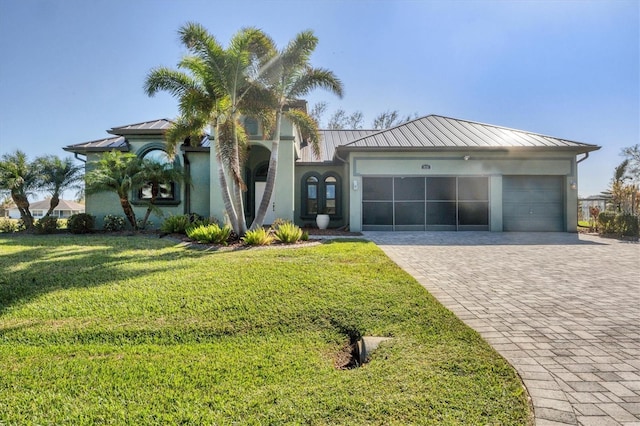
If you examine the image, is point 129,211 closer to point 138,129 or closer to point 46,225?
point 46,225

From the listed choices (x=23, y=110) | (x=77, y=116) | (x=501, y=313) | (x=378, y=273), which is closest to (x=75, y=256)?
(x=378, y=273)

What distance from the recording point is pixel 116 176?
11.8 metres

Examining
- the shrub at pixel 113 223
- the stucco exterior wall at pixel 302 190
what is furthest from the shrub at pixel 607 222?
the shrub at pixel 113 223

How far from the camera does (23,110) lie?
1423 cm

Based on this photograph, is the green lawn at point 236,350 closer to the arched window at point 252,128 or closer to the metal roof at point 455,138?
the arched window at point 252,128

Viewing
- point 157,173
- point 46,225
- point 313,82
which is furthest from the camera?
point 46,225

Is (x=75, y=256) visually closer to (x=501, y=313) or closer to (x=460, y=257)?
(x=501, y=313)

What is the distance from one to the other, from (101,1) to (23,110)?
9.01m

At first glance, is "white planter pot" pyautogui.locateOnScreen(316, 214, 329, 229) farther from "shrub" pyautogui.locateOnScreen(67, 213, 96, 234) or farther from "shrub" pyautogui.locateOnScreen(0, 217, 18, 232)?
"shrub" pyautogui.locateOnScreen(0, 217, 18, 232)

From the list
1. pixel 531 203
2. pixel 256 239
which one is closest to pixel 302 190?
pixel 256 239

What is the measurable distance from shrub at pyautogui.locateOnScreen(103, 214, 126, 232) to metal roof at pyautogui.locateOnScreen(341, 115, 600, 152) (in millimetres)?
10600

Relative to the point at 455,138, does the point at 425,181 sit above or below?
below

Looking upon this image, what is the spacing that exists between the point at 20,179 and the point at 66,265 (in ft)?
33.7

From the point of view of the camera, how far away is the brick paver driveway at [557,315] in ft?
7.38
